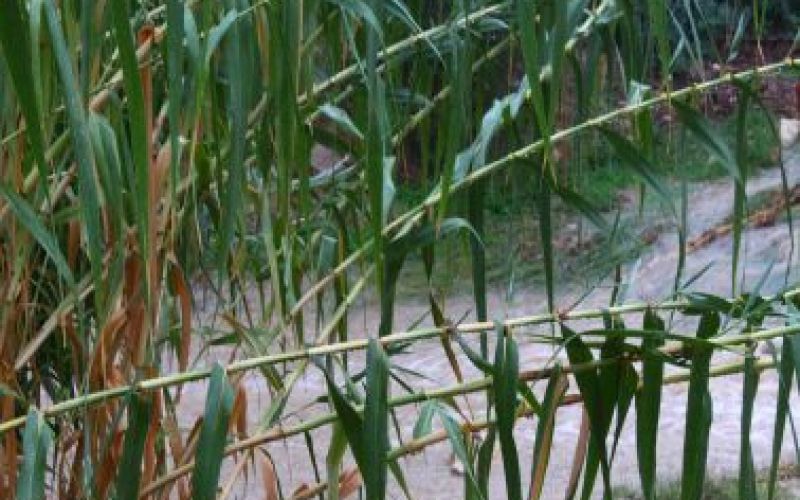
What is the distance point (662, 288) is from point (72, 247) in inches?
154

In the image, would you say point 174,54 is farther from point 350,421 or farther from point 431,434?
point 431,434

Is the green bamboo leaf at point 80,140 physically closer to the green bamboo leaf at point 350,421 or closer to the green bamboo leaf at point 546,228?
the green bamboo leaf at point 350,421

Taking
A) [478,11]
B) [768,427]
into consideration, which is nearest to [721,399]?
[768,427]

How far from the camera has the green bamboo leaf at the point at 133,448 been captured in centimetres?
139

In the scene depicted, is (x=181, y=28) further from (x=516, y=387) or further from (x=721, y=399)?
(x=721, y=399)

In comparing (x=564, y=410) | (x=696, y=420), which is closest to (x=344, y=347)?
(x=696, y=420)

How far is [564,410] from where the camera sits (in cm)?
431

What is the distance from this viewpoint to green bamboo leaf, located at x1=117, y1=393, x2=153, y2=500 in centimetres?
139

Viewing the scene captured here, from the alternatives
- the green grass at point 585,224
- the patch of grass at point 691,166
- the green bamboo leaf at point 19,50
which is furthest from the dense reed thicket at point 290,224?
the patch of grass at point 691,166

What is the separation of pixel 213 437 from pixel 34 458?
15cm

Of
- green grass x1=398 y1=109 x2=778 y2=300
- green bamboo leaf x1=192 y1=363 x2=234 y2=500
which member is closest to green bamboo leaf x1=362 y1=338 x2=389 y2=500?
green bamboo leaf x1=192 y1=363 x2=234 y2=500

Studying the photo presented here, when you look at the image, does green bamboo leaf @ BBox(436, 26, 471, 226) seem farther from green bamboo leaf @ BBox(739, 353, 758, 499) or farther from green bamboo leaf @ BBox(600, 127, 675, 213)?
green bamboo leaf @ BBox(739, 353, 758, 499)

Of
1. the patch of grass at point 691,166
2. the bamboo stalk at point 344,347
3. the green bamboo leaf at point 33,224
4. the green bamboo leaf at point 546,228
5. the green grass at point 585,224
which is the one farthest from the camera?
the patch of grass at point 691,166

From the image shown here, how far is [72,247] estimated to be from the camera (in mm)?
1718
